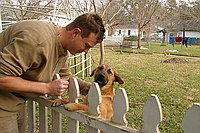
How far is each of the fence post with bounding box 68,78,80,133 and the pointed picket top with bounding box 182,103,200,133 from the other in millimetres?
731

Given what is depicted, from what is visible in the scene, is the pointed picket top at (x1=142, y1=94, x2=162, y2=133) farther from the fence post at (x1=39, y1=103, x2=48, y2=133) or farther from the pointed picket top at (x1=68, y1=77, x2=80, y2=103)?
the fence post at (x1=39, y1=103, x2=48, y2=133)

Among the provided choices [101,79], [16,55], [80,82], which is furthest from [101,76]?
[16,55]

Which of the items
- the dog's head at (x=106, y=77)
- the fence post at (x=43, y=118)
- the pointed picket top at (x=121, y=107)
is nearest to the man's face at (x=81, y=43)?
the pointed picket top at (x=121, y=107)

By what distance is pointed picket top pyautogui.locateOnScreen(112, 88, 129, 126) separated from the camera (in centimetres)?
138

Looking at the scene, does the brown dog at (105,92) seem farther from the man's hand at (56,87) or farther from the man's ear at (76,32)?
the man's ear at (76,32)

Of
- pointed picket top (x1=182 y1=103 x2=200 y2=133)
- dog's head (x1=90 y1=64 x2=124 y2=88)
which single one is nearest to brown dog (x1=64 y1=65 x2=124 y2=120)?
dog's head (x1=90 y1=64 x2=124 y2=88)

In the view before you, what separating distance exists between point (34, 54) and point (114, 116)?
0.52 metres

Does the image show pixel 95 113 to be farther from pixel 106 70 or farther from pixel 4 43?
pixel 106 70

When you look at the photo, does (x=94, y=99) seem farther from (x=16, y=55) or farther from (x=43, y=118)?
(x=43, y=118)

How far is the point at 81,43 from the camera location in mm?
1545

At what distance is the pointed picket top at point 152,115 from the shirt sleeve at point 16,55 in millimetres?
639

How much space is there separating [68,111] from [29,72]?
1.15ft

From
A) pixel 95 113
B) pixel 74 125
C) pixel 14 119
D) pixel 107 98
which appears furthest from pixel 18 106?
pixel 107 98

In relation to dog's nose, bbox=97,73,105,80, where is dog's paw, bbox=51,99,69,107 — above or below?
below
